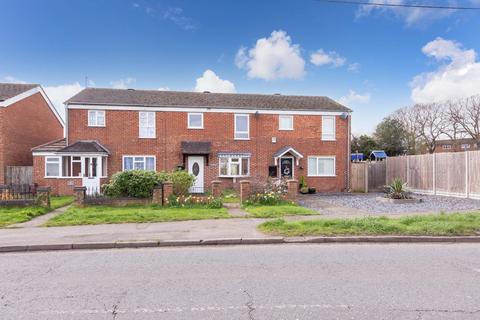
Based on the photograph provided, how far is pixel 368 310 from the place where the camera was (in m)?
3.96

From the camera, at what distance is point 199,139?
2141 centimetres

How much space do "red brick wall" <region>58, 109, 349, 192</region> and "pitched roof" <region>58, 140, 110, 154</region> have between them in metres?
0.43

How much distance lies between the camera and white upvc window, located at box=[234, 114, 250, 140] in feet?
71.5

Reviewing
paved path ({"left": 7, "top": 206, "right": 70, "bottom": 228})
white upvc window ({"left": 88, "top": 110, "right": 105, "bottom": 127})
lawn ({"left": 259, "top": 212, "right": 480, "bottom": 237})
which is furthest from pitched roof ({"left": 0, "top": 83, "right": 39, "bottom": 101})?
lawn ({"left": 259, "top": 212, "right": 480, "bottom": 237})

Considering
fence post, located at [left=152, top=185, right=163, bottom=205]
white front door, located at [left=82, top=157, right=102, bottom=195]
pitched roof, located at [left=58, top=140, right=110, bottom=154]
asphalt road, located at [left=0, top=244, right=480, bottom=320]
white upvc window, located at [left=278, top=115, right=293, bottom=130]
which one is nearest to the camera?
asphalt road, located at [left=0, top=244, right=480, bottom=320]

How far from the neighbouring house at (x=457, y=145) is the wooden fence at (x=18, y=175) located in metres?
48.7

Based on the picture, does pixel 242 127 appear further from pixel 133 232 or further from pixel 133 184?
pixel 133 232

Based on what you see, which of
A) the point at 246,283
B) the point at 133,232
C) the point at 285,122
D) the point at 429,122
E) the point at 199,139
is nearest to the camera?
the point at 246,283

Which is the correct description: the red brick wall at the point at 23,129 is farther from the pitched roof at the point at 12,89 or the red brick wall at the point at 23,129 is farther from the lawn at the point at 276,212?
the lawn at the point at 276,212

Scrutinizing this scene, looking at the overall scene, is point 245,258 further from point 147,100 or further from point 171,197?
point 147,100

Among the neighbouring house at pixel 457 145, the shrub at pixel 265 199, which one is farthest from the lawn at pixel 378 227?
the neighbouring house at pixel 457 145

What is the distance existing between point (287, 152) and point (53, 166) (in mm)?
14550

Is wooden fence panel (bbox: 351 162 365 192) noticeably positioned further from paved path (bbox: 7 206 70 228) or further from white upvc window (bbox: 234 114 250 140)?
paved path (bbox: 7 206 70 228)

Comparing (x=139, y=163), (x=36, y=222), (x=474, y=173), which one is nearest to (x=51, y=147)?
(x=139, y=163)
